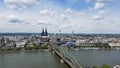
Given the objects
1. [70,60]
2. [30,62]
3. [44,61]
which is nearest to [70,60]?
[70,60]

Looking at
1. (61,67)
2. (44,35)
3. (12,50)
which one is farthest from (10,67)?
(44,35)

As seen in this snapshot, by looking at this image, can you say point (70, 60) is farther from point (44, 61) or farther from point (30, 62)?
point (30, 62)

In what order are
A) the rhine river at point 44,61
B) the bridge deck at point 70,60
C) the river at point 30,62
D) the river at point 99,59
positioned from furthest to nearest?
the river at point 99,59 → the rhine river at point 44,61 → the river at point 30,62 → the bridge deck at point 70,60

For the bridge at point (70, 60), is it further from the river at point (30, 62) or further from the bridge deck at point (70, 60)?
the river at point (30, 62)

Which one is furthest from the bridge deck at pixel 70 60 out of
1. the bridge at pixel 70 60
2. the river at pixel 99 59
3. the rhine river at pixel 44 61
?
the river at pixel 99 59

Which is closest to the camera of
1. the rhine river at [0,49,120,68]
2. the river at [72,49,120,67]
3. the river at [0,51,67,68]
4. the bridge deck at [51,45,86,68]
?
the bridge deck at [51,45,86,68]

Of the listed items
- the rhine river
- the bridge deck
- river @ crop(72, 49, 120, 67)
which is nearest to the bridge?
the bridge deck

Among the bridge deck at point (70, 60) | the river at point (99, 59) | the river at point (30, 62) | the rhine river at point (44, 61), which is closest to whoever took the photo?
the bridge deck at point (70, 60)

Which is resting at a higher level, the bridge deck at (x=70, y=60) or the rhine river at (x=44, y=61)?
the bridge deck at (x=70, y=60)

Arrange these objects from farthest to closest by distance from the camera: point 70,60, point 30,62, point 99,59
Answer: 1. point 99,59
2. point 30,62
3. point 70,60

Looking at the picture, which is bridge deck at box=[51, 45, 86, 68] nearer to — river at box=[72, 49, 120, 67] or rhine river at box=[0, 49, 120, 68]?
rhine river at box=[0, 49, 120, 68]

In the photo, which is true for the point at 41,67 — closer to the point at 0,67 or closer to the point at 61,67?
the point at 61,67
